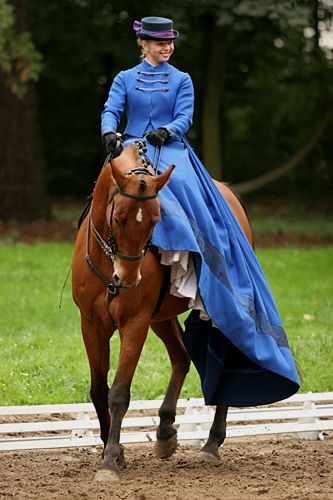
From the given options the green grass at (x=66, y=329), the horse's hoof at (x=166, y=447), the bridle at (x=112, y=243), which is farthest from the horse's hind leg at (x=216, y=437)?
the green grass at (x=66, y=329)

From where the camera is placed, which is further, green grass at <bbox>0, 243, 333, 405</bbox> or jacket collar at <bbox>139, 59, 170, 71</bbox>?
green grass at <bbox>0, 243, 333, 405</bbox>

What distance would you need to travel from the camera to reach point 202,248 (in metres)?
6.69

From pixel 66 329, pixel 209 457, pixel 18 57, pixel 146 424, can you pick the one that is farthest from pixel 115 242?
pixel 18 57

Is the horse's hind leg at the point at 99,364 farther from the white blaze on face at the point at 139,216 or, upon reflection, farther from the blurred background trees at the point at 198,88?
the blurred background trees at the point at 198,88

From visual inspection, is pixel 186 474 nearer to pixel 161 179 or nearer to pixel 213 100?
pixel 161 179

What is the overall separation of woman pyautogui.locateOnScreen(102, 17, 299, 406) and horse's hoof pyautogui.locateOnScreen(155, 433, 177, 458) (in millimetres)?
371

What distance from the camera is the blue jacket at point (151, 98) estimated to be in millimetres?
6883

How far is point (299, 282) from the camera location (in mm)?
14461

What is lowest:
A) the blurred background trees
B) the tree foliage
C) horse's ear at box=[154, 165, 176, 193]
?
the blurred background trees

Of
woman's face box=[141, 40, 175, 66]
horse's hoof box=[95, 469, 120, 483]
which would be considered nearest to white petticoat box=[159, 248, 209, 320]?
horse's hoof box=[95, 469, 120, 483]

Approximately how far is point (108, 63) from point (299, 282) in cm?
1261

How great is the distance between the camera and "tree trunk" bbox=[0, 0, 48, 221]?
62.5 feet

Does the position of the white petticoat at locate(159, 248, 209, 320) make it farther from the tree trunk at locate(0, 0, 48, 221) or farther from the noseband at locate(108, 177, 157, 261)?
the tree trunk at locate(0, 0, 48, 221)

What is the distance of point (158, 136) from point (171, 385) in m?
1.82
